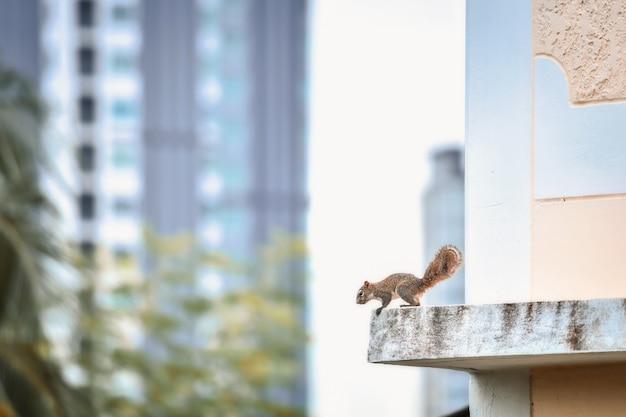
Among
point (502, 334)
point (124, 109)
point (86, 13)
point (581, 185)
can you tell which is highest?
point (86, 13)

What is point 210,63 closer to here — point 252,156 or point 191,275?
point 252,156

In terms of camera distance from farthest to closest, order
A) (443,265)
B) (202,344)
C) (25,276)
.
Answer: (202,344) < (25,276) < (443,265)

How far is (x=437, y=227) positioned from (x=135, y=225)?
1867 centimetres

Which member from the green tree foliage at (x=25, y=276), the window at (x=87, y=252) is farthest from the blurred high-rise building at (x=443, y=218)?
the green tree foliage at (x=25, y=276)

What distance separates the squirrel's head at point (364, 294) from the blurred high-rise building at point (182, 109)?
6320 centimetres

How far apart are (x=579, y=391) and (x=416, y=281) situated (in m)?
0.58

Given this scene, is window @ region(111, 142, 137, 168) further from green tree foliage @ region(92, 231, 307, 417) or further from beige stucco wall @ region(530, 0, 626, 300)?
beige stucco wall @ region(530, 0, 626, 300)

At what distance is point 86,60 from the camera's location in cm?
7950

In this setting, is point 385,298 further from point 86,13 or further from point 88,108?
point 86,13

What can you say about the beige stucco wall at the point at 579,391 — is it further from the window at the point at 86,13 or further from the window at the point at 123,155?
the window at the point at 86,13

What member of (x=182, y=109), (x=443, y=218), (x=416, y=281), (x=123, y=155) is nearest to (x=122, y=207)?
(x=123, y=155)

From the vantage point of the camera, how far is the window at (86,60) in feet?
259

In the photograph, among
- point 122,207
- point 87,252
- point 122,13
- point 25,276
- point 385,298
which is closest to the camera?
point 385,298

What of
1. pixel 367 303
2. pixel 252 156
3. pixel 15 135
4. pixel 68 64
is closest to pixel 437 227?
pixel 252 156
